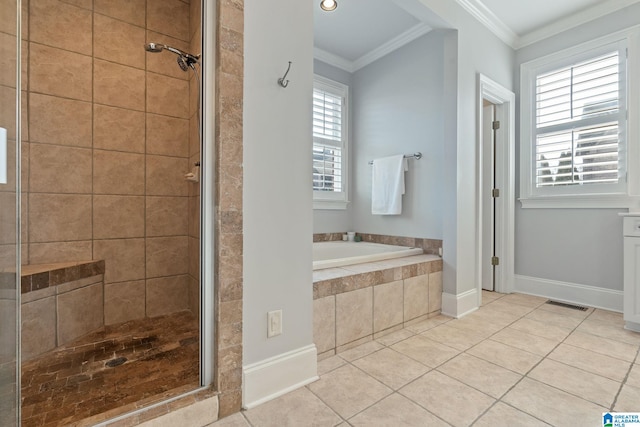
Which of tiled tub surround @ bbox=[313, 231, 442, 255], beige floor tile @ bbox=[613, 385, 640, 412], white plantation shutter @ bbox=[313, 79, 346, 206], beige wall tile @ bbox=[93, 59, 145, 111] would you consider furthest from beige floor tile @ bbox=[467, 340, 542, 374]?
beige wall tile @ bbox=[93, 59, 145, 111]

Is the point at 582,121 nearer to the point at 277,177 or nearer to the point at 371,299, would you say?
the point at 371,299

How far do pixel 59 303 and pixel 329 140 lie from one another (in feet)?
8.98

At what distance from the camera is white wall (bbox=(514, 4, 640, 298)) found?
2535mm

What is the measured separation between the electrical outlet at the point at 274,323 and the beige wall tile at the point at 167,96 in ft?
6.11

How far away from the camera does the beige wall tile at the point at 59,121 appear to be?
189cm

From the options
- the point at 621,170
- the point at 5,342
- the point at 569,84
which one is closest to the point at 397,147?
the point at 569,84

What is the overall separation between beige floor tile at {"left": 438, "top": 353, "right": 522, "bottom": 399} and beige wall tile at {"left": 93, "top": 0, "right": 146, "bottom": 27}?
3.12 metres

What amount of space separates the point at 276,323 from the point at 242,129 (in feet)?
2.95

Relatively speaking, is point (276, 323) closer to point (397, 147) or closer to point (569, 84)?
point (397, 147)

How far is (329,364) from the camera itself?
1676mm

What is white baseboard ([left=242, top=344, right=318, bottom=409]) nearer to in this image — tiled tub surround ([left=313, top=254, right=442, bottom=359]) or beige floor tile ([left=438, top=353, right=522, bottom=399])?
tiled tub surround ([left=313, top=254, right=442, bottom=359])

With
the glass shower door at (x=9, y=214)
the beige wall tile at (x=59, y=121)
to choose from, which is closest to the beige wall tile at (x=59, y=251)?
the beige wall tile at (x=59, y=121)

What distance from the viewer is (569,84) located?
2.76 metres

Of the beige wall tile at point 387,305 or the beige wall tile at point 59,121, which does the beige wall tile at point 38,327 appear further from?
the beige wall tile at point 387,305
